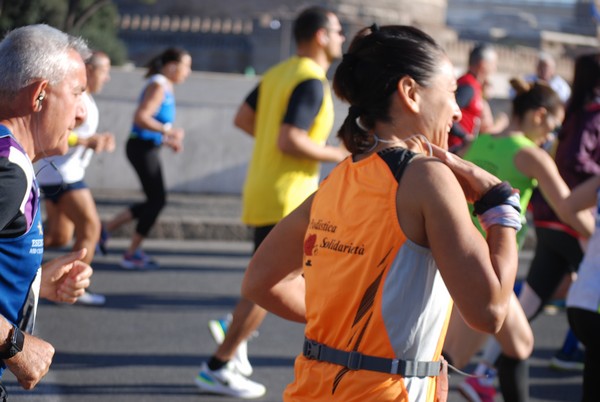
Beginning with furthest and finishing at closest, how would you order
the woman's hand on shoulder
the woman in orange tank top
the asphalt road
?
the asphalt road, the woman's hand on shoulder, the woman in orange tank top

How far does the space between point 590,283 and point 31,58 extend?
94.0 inches

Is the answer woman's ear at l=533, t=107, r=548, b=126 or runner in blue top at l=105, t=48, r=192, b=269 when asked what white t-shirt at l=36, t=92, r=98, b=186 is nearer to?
runner in blue top at l=105, t=48, r=192, b=269

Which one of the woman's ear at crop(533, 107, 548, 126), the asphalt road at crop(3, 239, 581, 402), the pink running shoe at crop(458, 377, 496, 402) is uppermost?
the woman's ear at crop(533, 107, 548, 126)

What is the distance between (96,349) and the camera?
6.52 meters

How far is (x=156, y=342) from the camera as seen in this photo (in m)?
6.79

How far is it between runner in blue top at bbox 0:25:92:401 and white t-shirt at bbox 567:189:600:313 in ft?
7.13

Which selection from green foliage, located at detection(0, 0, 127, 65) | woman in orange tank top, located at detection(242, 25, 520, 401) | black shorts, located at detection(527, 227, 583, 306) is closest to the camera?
→ woman in orange tank top, located at detection(242, 25, 520, 401)

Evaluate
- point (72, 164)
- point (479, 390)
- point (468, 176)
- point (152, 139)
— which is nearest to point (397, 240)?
point (468, 176)

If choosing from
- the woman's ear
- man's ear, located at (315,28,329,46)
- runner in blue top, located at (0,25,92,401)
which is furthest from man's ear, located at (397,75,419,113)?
man's ear, located at (315,28,329,46)

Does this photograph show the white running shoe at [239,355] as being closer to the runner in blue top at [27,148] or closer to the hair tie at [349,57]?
the runner in blue top at [27,148]

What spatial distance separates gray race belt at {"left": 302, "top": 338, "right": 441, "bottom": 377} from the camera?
262 cm

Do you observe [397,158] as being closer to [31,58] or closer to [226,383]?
[31,58]

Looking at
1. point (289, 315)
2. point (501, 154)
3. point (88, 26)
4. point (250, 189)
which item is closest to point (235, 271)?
point (250, 189)

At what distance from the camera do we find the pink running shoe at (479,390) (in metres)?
5.42
